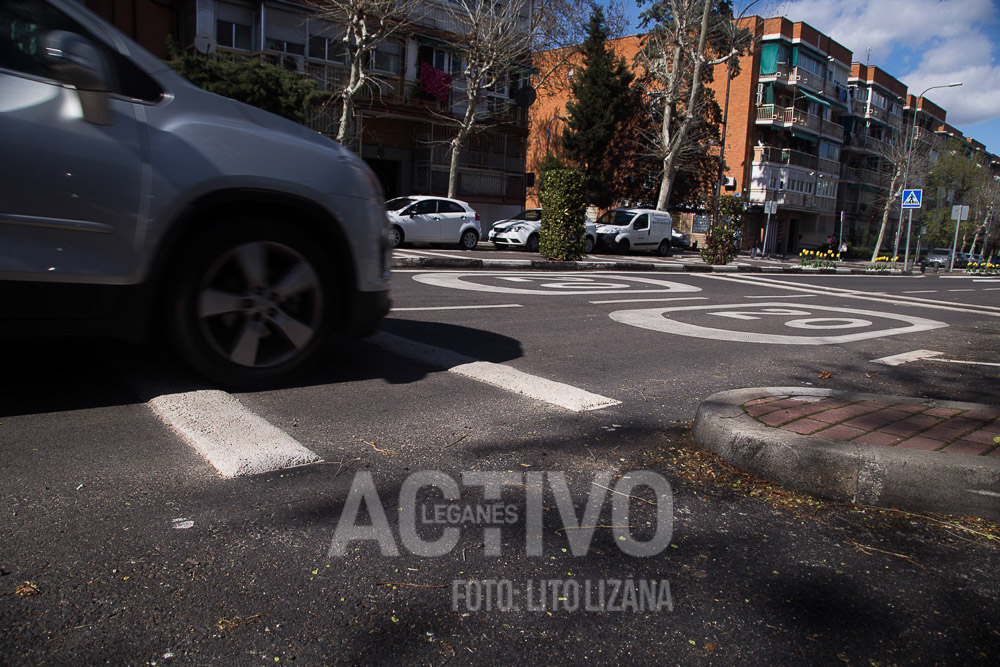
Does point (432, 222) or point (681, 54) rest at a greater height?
point (681, 54)

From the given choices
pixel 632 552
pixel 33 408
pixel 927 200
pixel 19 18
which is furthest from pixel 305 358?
pixel 927 200

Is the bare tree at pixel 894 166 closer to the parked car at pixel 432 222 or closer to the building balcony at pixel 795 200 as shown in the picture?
the building balcony at pixel 795 200

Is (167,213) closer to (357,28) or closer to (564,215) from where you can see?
(564,215)

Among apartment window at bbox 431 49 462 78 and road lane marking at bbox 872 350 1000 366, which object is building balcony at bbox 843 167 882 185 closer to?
apartment window at bbox 431 49 462 78

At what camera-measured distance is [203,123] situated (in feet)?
10.8

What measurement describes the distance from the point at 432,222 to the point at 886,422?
65.5ft

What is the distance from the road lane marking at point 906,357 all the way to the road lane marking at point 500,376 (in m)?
3.11

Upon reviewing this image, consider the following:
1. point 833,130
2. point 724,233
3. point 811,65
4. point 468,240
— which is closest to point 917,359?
point 468,240

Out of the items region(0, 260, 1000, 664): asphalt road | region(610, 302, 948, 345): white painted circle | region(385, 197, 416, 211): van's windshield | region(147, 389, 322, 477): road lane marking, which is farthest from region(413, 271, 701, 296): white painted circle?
region(385, 197, 416, 211): van's windshield

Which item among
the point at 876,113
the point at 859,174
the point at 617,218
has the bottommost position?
the point at 617,218

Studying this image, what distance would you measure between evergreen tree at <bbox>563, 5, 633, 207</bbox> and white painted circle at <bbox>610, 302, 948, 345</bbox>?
3217cm

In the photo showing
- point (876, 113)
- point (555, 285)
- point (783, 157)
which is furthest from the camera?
point (876, 113)

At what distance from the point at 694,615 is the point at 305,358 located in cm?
257

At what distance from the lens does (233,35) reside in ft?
92.3
